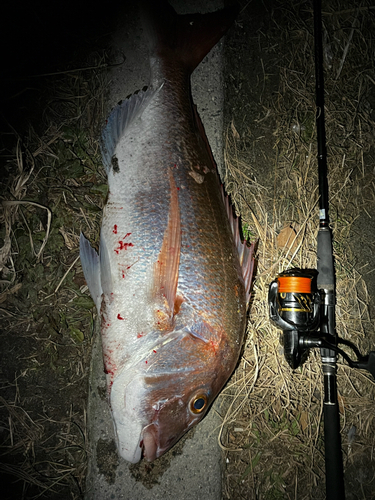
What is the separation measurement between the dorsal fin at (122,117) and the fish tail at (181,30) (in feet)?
1.11

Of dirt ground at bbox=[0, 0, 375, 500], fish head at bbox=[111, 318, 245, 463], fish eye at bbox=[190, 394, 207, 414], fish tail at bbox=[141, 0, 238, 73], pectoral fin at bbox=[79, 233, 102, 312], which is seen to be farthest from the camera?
dirt ground at bbox=[0, 0, 375, 500]

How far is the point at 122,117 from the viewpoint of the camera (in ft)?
6.90

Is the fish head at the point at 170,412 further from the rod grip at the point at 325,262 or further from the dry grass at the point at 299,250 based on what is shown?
the rod grip at the point at 325,262

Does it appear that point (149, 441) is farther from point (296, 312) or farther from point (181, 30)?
point (181, 30)

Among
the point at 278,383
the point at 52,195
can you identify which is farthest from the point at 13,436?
the point at 278,383

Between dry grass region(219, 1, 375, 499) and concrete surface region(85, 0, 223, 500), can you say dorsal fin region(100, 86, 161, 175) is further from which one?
dry grass region(219, 1, 375, 499)

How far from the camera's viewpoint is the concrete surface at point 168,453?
2258 mm

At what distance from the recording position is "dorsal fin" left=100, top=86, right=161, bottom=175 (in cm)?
209

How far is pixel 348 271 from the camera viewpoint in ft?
8.28

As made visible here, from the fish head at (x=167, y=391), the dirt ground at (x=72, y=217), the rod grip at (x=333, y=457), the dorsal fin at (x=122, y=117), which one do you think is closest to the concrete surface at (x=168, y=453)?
the dirt ground at (x=72, y=217)

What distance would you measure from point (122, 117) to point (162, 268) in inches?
42.2

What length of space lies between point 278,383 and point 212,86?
243 centimetres

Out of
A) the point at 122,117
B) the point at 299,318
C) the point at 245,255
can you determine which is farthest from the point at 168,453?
the point at 122,117

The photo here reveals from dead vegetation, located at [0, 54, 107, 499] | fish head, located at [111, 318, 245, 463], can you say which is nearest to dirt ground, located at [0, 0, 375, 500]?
dead vegetation, located at [0, 54, 107, 499]
